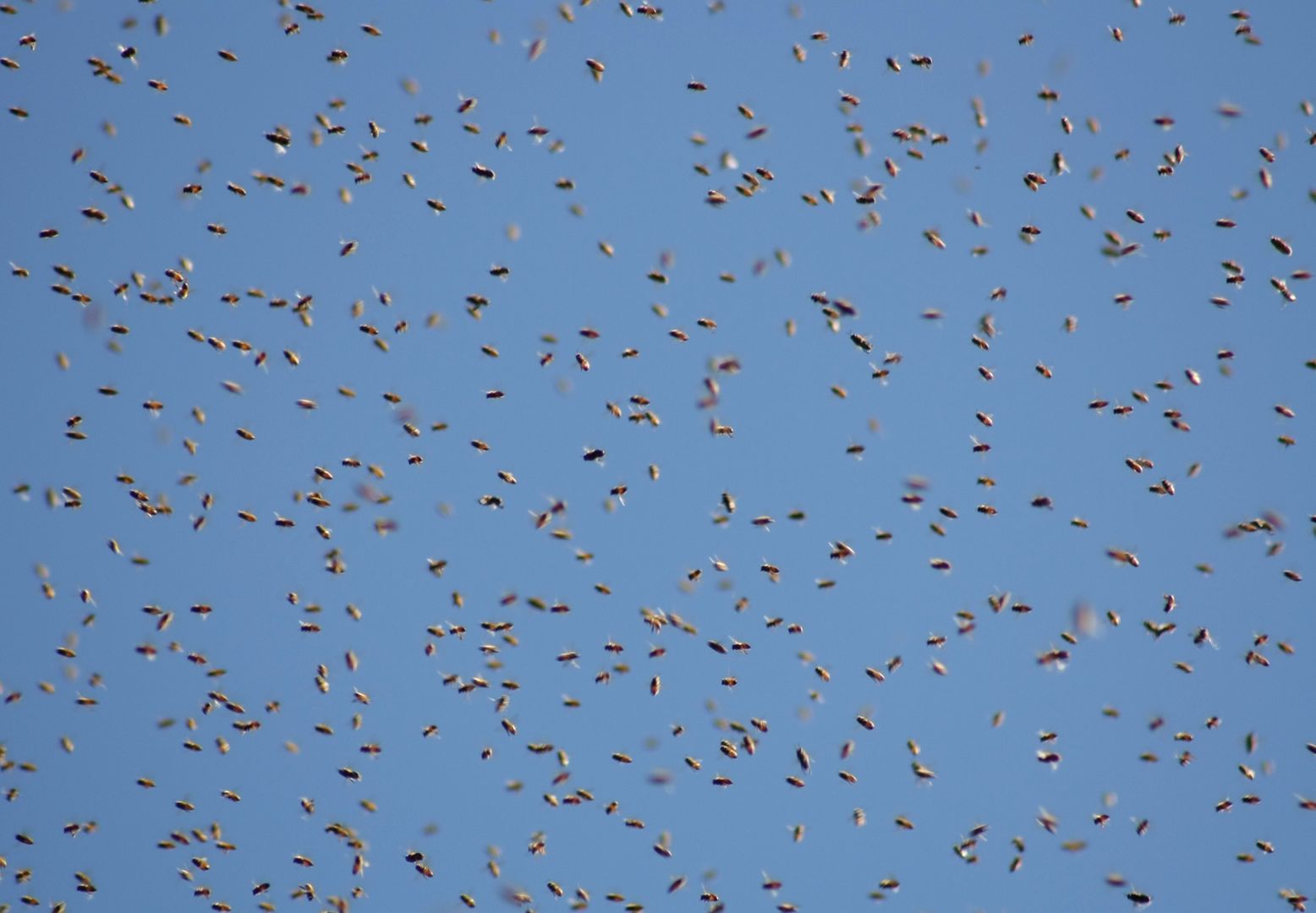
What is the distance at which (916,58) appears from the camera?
26.5 m

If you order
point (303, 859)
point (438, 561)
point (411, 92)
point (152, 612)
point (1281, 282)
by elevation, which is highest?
point (1281, 282)

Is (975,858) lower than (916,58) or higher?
lower

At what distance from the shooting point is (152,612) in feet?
87.0

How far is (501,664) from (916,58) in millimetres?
12357

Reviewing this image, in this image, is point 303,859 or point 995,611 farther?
point 303,859

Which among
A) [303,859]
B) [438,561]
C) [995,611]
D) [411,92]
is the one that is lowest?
[303,859]

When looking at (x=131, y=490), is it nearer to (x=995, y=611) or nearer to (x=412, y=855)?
(x=412, y=855)

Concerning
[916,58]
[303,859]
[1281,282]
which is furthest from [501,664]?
[1281,282]

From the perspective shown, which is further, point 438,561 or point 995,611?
point 438,561

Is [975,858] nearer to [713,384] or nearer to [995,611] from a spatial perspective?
[995,611]

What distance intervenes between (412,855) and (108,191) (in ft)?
40.0

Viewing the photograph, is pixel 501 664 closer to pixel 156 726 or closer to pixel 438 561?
pixel 438 561

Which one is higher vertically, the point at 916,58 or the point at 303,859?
the point at 916,58

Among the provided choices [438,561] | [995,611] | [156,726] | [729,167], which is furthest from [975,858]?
[156,726]
